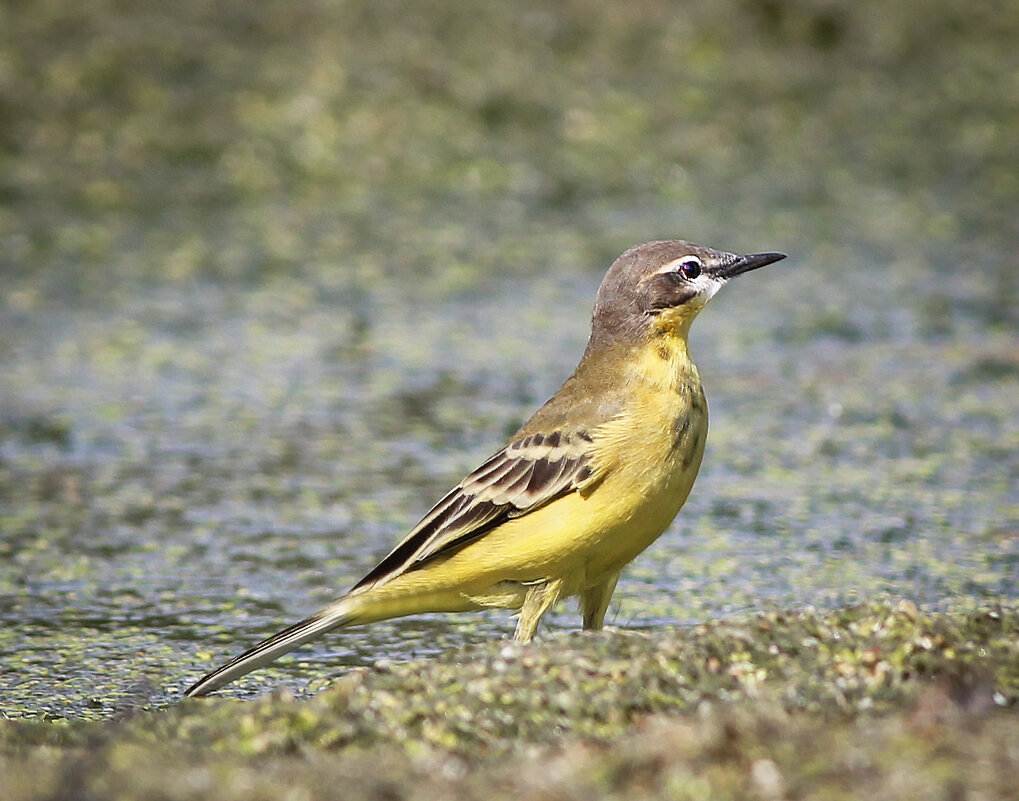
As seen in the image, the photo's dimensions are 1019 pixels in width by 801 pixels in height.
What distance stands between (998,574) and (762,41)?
7764 mm

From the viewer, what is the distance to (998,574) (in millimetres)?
6582

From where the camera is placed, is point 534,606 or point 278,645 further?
point 534,606

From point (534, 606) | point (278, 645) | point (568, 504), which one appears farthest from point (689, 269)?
point (278, 645)

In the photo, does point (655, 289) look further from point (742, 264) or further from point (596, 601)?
point (596, 601)

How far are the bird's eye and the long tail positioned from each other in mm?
1709

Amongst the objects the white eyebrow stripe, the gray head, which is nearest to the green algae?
the gray head

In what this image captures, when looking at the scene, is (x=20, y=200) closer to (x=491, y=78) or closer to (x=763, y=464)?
(x=491, y=78)

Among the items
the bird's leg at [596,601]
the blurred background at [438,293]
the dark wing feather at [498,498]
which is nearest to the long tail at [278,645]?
the dark wing feather at [498,498]

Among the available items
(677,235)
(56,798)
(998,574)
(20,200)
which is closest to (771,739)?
(56,798)

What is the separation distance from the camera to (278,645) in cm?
531

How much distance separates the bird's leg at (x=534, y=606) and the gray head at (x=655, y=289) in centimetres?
101

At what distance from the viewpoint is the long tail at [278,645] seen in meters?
5.27

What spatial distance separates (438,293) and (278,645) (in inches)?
220

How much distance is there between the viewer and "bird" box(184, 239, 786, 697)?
5.38 meters
